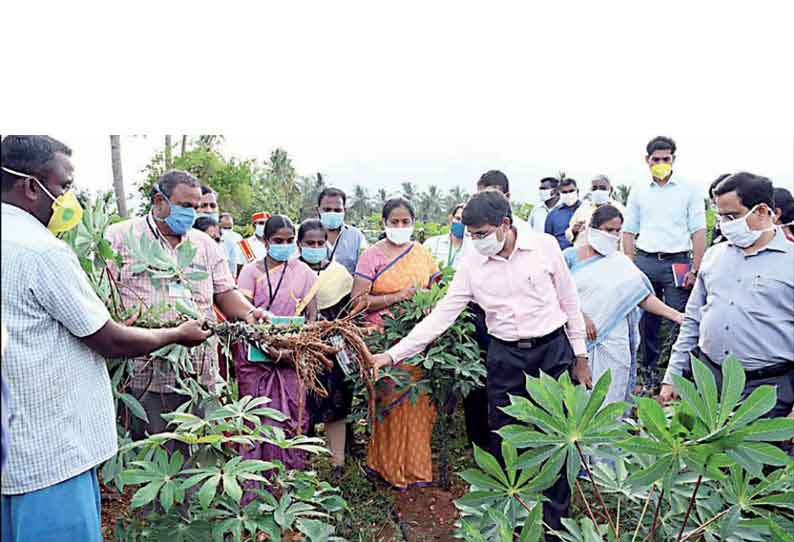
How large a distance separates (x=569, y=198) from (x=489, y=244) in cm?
324

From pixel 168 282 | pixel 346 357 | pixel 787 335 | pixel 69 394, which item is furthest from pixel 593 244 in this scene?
pixel 69 394

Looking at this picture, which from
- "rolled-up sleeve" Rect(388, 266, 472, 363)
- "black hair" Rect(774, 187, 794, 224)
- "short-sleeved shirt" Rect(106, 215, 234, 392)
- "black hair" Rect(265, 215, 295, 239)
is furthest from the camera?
"black hair" Rect(265, 215, 295, 239)

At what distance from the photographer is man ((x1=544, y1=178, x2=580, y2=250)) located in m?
5.96

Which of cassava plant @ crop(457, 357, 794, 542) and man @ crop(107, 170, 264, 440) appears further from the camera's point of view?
man @ crop(107, 170, 264, 440)

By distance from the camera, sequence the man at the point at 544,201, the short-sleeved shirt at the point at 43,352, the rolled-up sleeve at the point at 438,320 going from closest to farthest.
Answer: the short-sleeved shirt at the point at 43,352 < the rolled-up sleeve at the point at 438,320 < the man at the point at 544,201

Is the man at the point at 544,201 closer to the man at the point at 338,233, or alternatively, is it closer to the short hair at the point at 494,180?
the short hair at the point at 494,180

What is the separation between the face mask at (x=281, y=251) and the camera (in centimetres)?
362

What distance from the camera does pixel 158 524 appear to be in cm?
213

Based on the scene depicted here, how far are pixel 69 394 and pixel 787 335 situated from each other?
102 inches

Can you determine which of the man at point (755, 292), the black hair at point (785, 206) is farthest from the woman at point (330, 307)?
the black hair at point (785, 206)

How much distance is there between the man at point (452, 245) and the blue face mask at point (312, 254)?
0.63 meters

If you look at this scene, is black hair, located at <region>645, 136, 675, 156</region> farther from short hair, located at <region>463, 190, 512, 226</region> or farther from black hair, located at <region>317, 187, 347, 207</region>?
short hair, located at <region>463, 190, 512, 226</region>

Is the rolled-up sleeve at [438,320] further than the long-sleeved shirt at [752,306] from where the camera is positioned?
Yes

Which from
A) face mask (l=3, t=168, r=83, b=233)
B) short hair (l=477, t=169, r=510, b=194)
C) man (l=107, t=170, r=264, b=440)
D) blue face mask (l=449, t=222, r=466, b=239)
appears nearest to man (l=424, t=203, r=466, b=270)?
blue face mask (l=449, t=222, r=466, b=239)
